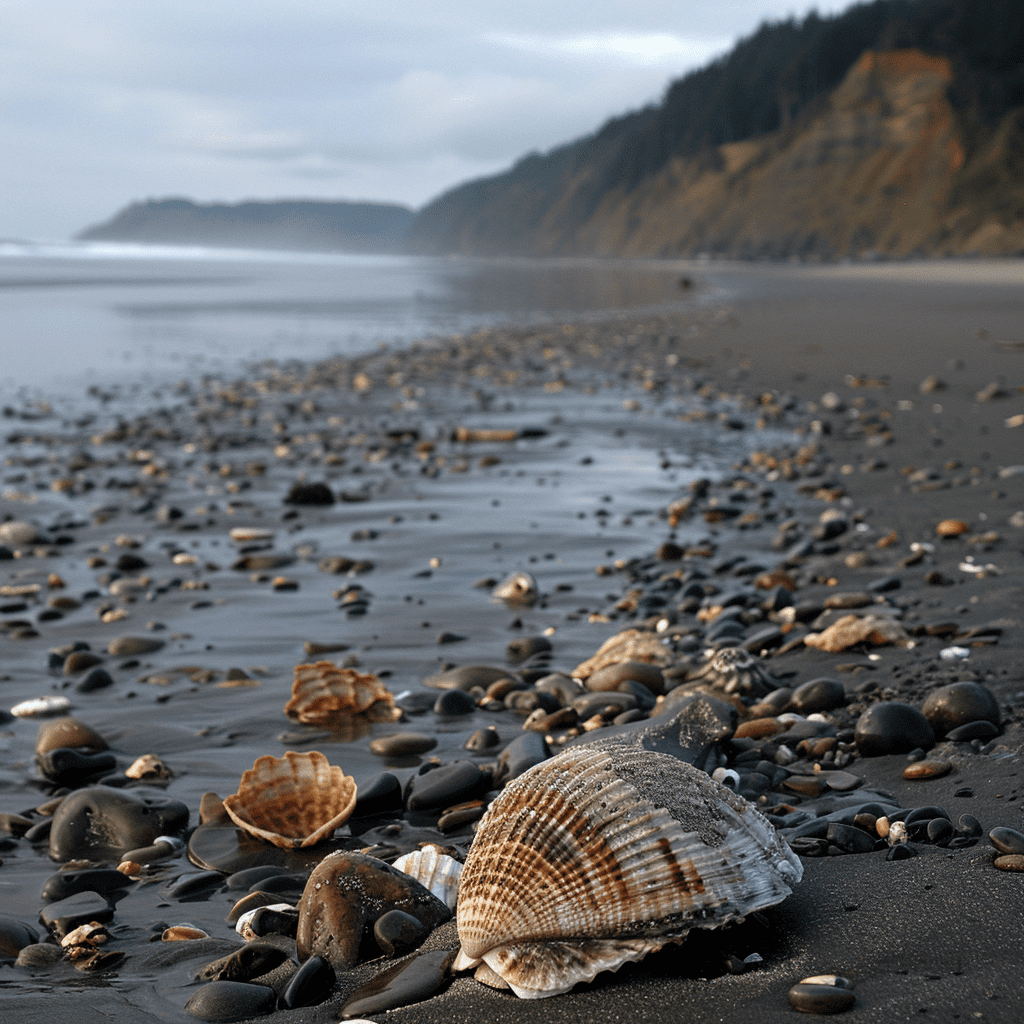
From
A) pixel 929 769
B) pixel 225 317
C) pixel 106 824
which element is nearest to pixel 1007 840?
pixel 929 769

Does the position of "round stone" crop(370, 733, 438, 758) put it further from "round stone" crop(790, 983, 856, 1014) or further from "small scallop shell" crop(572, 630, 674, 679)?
"round stone" crop(790, 983, 856, 1014)

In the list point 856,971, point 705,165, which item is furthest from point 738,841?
point 705,165

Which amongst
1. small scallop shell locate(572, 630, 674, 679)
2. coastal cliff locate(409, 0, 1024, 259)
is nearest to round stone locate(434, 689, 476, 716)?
small scallop shell locate(572, 630, 674, 679)

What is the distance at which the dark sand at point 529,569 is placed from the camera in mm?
2246

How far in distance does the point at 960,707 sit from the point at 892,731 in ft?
0.81

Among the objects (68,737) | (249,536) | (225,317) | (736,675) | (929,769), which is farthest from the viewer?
(225,317)

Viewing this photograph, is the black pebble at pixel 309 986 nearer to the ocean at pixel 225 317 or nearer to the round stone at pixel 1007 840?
the round stone at pixel 1007 840

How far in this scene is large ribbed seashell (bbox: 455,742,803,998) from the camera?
7.03 feet

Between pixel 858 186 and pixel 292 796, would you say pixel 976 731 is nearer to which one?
pixel 292 796

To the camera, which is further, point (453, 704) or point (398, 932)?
point (453, 704)

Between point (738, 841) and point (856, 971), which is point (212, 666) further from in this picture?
point (856, 971)

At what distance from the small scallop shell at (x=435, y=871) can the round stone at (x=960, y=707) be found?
5.86 feet

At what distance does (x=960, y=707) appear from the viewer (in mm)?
3377

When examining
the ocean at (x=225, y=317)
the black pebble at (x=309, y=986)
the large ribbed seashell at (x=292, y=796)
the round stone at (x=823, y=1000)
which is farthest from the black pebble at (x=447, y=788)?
the ocean at (x=225, y=317)
